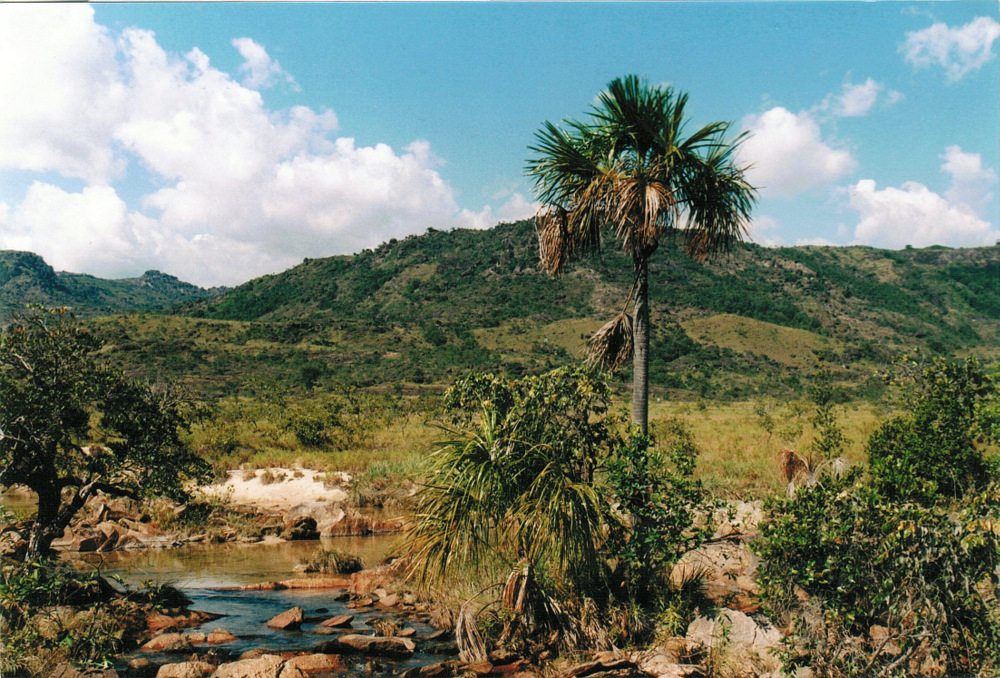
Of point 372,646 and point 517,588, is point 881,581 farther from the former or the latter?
point 372,646

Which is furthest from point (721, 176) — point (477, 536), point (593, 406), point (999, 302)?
point (999, 302)

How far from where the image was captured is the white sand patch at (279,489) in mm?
19266

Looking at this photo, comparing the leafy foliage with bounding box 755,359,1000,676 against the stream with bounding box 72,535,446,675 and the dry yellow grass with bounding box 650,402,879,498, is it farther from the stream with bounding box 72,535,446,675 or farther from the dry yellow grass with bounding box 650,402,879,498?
the stream with bounding box 72,535,446,675

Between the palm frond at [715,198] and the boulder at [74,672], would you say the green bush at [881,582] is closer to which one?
the palm frond at [715,198]

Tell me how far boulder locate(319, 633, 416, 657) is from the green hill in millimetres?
36375

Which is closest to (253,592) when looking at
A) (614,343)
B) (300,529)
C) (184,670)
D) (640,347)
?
(184,670)

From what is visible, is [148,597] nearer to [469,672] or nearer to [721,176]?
[469,672]

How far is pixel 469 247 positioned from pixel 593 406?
113 m

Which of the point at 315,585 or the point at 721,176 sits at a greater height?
the point at 721,176

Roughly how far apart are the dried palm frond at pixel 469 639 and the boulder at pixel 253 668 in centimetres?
205

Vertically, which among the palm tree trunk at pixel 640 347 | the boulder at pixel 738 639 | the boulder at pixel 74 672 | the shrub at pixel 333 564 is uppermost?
the palm tree trunk at pixel 640 347

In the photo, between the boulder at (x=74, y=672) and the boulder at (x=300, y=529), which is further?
the boulder at (x=300, y=529)

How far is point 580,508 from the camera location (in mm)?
7844

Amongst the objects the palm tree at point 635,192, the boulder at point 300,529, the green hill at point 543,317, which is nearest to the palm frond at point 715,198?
the palm tree at point 635,192
